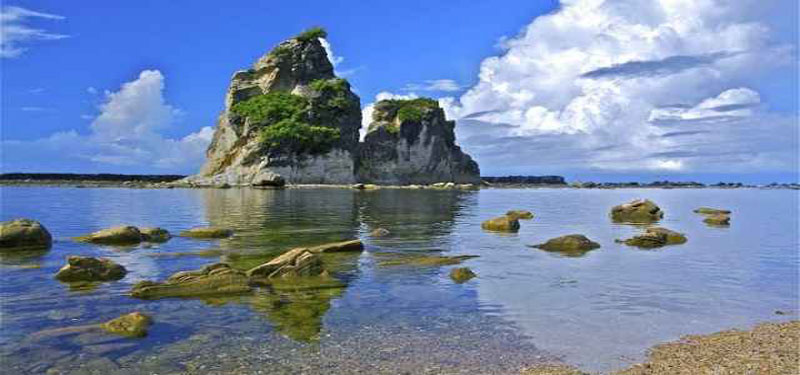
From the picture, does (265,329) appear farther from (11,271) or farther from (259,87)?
(259,87)

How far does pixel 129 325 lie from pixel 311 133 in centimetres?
13599

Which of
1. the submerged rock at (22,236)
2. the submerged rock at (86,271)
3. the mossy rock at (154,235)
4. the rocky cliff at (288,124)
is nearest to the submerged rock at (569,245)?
the submerged rock at (86,271)

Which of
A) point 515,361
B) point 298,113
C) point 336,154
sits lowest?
point 515,361

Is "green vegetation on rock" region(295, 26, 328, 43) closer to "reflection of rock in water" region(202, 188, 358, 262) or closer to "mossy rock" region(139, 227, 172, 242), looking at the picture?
"reflection of rock in water" region(202, 188, 358, 262)

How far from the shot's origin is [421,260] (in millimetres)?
25047

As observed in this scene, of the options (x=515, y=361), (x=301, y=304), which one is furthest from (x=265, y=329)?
(x=515, y=361)

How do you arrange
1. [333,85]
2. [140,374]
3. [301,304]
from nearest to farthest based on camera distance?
[140,374] → [301,304] → [333,85]

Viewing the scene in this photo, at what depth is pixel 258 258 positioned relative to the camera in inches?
992

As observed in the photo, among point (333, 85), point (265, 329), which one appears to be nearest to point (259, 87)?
point (333, 85)

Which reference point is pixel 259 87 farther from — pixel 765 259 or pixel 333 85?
pixel 765 259

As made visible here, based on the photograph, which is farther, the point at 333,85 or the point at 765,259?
the point at 333,85

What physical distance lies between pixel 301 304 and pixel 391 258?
9487 mm

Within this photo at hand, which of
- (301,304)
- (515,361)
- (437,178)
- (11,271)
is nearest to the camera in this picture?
(515,361)

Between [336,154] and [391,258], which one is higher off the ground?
[336,154]
